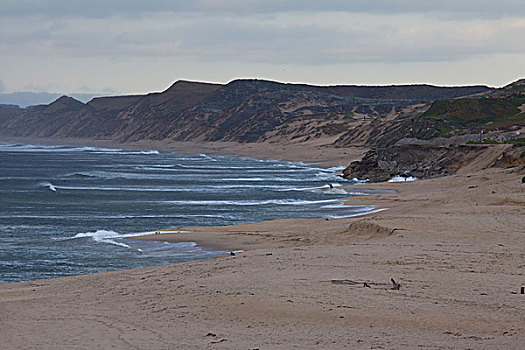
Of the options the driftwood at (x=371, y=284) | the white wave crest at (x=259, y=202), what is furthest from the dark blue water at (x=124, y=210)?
the driftwood at (x=371, y=284)

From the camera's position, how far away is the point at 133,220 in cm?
4000

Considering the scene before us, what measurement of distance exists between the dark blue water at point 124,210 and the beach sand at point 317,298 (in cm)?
502

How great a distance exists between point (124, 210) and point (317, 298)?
1252 inches

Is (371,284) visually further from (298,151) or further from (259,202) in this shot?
(298,151)

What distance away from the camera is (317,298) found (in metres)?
15.3

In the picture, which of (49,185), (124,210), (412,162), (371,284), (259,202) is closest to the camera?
(371,284)

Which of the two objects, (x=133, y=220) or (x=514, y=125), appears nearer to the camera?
(x=133, y=220)

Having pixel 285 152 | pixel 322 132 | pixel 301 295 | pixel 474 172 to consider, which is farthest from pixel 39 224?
pixel 322 132

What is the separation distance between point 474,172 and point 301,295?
4430cm

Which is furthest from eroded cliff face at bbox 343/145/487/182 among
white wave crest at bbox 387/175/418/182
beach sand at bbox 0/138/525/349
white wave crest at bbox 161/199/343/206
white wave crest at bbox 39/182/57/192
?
beach sand at bbox 0/138/525/349

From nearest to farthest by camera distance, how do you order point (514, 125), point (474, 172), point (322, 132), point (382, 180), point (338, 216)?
point (338, 216)
point (474, 172)
point (382, 180)
point (514, 125)
point (322, 132)

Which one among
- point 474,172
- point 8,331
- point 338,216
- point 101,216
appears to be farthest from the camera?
point 474,172

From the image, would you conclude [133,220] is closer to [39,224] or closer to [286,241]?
[39,224]

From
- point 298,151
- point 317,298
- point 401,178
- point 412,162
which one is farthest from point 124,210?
point 298,151
